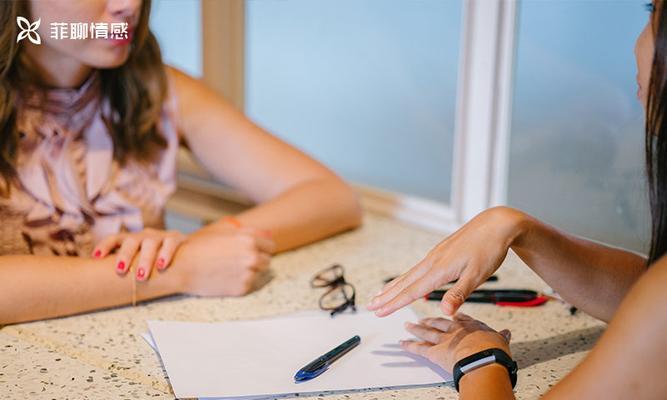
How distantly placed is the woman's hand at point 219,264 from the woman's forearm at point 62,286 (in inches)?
1.0

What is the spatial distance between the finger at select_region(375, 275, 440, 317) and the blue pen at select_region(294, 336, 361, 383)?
0.10 metres

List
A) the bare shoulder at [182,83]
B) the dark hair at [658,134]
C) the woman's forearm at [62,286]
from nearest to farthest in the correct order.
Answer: the dark hair at [658,134] < the woman's forearm at [62,286] < the bare shoulder at [182,83]

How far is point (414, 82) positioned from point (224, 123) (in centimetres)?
39

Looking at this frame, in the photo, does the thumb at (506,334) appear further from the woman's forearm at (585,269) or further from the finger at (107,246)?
the finger at (107,246)

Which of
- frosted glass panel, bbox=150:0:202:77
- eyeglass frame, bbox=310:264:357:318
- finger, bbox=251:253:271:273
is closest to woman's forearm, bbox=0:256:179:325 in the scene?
finger, bbox=251:253:271:273

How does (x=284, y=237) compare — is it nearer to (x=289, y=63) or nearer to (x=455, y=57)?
(x=455, y=57)

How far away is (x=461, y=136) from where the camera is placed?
1.60 meters

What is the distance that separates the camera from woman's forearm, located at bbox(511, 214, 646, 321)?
41.3 inches

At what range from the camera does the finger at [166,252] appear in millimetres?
1254

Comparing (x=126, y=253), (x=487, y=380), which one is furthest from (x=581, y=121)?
(x=126, y=253)

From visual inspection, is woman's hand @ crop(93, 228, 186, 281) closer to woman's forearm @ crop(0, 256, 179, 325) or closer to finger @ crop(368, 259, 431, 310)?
Answer: woman's forearm @ crop(0, 256, 179, 325)

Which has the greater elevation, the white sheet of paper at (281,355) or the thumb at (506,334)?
the thumb at (506,334)

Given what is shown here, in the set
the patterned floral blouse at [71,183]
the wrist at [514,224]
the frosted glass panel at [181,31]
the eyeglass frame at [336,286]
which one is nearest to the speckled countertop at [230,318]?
the eyeglass frame at [336,286]

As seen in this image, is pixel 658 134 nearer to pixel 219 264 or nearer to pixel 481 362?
pixel 481 362
